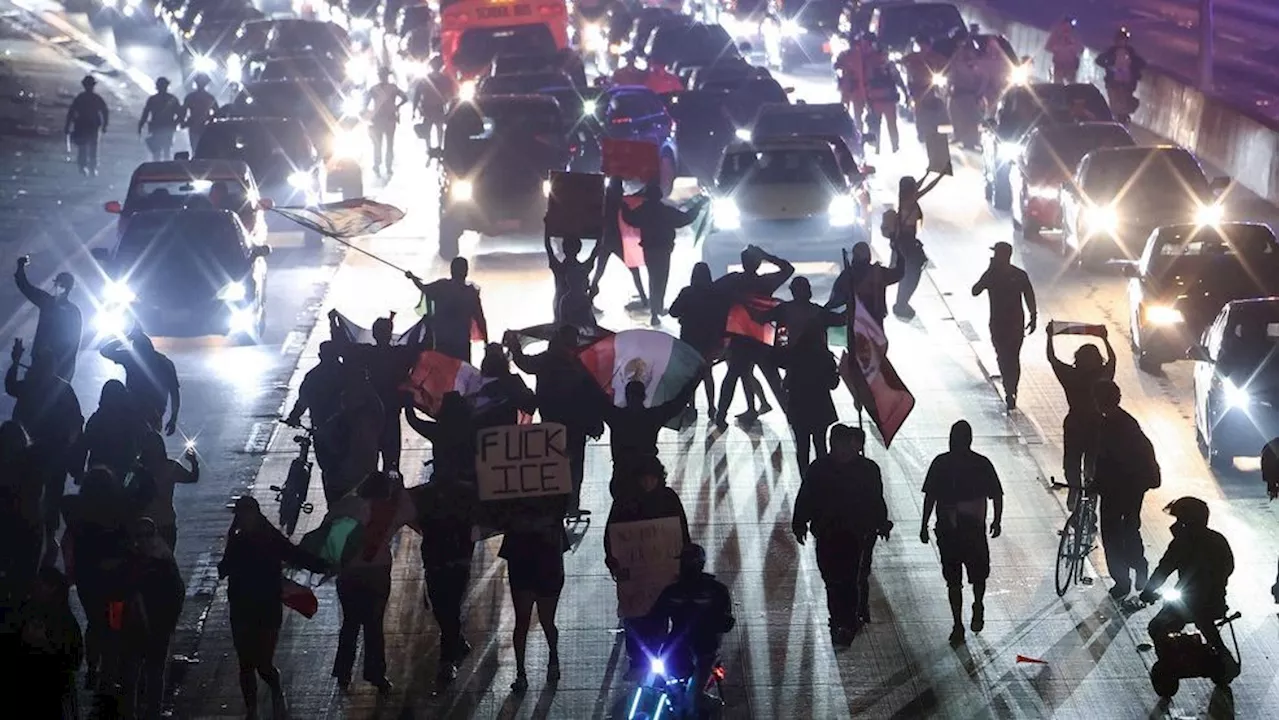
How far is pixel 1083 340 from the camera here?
2386 cm

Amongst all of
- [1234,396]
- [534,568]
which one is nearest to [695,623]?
[534,568]

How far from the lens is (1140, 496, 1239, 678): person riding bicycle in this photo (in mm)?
13172

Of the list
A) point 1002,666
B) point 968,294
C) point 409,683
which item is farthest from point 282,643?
point 968,294

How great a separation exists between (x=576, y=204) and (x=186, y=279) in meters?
4.87

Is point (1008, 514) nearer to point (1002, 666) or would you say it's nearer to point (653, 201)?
point (1002, 666)

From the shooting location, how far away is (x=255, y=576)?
12.9 metres

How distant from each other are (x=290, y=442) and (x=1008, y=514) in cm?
648

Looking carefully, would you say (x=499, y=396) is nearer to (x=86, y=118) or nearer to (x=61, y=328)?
Answer: (x=61, y=328)

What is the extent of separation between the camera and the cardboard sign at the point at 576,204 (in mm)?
22438

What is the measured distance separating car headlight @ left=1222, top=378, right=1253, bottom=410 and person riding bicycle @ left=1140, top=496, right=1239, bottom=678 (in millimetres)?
5169

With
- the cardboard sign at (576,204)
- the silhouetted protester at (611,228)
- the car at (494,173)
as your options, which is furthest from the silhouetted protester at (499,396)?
the car at (494,173)

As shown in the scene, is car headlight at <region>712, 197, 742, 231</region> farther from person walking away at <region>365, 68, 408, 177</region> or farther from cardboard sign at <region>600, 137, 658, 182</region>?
person walking away at <region>365, 68, 408, 177</region>

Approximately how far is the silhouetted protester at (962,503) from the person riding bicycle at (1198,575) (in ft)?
4.01

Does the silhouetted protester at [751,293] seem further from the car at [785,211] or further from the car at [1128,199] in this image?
the car at [1128,199]
